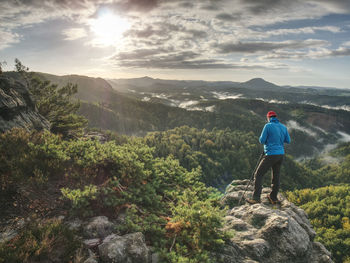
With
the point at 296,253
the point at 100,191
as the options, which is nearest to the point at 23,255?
the point at 100,191

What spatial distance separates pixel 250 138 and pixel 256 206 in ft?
538

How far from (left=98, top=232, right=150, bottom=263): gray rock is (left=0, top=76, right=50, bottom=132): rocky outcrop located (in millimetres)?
7791

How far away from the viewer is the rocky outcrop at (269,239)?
6559 mm

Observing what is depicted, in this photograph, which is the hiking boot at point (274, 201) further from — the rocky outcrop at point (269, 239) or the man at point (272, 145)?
the man at point (272, 145)

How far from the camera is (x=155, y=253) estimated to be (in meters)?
5.42

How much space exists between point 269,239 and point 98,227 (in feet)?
17.9

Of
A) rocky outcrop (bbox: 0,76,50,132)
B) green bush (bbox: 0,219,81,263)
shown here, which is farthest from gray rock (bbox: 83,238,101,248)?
rocky outcrop (bbox: 0,76,50,132)

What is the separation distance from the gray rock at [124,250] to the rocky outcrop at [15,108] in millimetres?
7791

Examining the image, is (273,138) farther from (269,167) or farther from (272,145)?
(269,167)

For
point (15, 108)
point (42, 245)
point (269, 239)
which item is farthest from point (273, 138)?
point (15, 108)

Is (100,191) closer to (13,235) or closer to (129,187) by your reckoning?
(129,187)

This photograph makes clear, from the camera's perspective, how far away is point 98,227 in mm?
5770

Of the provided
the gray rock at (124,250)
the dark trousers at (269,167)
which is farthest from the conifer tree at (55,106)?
the dark trousers at (269,167)

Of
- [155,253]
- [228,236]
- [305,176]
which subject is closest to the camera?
[155,253]
